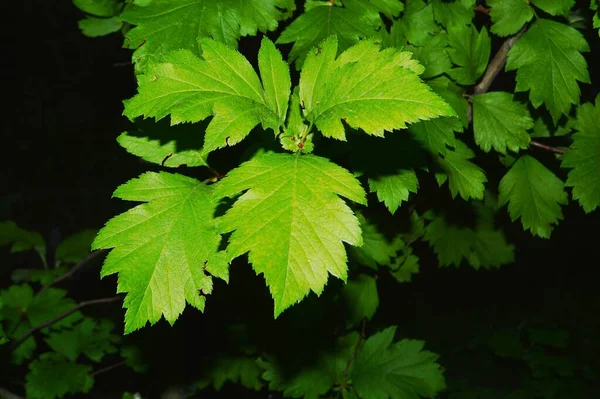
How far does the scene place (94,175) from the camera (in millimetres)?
5504

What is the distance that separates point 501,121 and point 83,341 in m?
2.33

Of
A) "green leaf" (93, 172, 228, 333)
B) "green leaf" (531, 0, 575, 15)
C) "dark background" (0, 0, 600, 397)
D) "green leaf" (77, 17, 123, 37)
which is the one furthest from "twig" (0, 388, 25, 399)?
"green leaf" (531, 0, 575, 15)

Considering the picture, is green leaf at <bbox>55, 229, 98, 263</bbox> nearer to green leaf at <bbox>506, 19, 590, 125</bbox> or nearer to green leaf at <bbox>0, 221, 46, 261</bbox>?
green leaf at <bbox>0, 221, 46, 261</bbox>

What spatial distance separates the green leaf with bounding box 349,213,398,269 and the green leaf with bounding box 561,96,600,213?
0.63m

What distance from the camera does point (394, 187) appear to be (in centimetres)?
142

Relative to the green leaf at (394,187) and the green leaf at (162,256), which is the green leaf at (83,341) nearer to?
the green leaf at (162,256)

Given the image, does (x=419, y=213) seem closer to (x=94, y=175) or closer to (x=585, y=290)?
(x=585, y=290)

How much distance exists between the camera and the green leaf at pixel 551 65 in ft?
5.41

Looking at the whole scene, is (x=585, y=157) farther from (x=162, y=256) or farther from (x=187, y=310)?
(x=187, y=310)

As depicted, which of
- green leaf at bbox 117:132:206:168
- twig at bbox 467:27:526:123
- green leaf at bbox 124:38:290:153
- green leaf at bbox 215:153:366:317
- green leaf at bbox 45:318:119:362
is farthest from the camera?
green leaf at bbox 45:318:119:362

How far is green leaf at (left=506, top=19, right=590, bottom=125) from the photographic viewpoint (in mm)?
1649

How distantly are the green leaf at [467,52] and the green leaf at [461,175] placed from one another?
0.24 metres

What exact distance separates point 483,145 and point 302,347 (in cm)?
108

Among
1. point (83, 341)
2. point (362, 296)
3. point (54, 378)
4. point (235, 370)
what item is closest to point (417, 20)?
point (362, 296)
